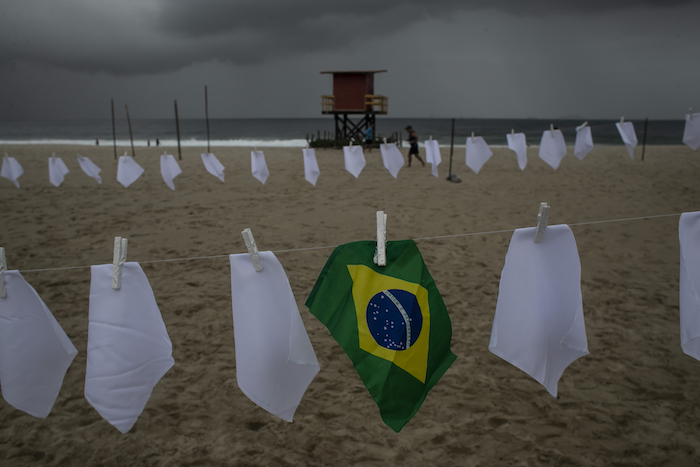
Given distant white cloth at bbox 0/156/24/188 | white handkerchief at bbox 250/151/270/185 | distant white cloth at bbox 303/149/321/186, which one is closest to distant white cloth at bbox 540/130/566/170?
distant white cloth at bbox 303/149/321/186

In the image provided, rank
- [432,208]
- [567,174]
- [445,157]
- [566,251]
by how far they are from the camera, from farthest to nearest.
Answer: [445,157] → [567,174] → [432,208] → [566,251]

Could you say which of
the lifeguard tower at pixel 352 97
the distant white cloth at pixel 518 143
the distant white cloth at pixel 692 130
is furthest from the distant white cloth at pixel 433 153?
the lifeguard tower at pixel 352 97

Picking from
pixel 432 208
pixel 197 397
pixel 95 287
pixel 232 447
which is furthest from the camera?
pixel 432 208

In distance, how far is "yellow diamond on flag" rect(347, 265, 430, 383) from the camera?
181cm

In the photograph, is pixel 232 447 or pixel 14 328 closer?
pixel 14 328

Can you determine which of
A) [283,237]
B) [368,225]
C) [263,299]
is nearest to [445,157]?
[368,225]

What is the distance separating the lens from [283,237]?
606 centimetres

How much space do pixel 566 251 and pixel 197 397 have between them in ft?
8.27

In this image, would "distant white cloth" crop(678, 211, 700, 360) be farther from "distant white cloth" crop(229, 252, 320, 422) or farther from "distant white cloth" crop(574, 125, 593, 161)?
"distant white cloth" crop(574, 125, 593, 161)

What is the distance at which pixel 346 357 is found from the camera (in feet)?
11.0

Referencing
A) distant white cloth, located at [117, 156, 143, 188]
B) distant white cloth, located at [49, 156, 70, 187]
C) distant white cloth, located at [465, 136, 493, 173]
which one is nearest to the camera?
distant white cloth, located at [117, 156, 143, 188]

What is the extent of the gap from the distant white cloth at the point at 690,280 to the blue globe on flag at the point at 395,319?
45.7 inches

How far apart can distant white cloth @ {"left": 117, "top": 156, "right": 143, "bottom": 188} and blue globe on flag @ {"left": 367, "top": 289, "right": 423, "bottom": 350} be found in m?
6.12

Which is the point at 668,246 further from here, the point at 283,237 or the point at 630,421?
the point at 283,237
